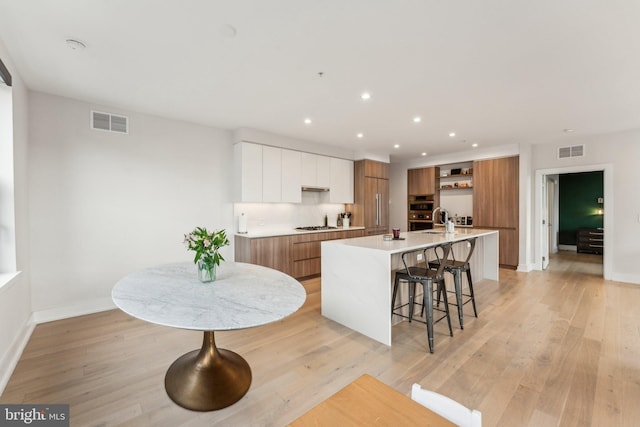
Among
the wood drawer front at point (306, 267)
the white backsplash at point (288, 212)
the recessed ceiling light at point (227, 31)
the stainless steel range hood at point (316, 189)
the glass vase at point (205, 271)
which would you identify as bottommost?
the wood drawer front at point (306, 267)

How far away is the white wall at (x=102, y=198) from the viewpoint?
10.9 ft

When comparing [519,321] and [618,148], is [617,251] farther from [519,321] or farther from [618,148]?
[519,321]

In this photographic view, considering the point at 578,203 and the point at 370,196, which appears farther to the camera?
the point at 578,203

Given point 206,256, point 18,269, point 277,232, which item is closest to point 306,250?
point 277,232

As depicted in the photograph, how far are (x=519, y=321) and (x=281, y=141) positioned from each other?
4314 mm

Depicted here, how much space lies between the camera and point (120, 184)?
379 centimetres

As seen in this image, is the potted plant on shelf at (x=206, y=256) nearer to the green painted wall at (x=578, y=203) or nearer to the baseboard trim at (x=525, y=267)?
the baseboard trim at (x=525, y=267)

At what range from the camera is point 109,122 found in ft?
12.1

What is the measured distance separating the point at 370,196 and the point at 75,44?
530cm

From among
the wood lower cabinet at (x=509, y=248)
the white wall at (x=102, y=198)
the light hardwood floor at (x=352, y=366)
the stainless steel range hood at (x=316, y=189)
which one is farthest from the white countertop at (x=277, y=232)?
the wood lower cabinet at (x=509, y=248)

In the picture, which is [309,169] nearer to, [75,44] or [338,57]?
[338,57]

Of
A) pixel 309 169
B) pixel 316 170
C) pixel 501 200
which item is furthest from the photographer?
pixel 501 200

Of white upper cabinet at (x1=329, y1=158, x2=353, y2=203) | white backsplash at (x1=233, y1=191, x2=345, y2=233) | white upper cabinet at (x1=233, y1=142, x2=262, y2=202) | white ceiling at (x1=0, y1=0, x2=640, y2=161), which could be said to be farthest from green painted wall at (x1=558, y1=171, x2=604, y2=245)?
white upper cabinet at (x1=233, y1=142, x2=262, y2=202)

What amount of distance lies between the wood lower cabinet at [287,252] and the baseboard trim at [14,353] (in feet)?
8.14
